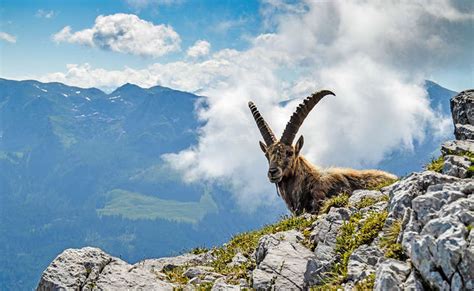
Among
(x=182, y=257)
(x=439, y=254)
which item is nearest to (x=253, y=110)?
(x=182, y=257)

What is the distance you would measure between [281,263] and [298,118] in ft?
→ 42.0

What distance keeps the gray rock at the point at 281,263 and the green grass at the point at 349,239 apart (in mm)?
850

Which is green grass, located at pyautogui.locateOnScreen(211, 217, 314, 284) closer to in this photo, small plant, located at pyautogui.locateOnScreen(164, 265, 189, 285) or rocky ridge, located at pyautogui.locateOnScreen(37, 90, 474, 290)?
rocky ridge, located at pyautogui.locateOnScreen(37, 90, 474, 290)

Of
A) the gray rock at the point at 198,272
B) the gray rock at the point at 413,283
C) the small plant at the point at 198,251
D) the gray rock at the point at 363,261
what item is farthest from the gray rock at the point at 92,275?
the gray rock at the point at 413,283

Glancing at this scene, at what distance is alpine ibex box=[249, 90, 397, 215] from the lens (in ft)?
71.9

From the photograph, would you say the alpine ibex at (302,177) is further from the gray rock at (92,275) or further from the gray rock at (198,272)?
the gray rock at (92,275)

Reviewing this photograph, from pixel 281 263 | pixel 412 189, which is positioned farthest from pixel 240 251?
pixel 412 189

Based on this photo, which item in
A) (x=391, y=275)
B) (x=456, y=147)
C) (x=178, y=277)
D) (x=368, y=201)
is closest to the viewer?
(x=391, y=275)

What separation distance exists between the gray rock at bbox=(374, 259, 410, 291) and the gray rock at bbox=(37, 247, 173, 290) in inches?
243

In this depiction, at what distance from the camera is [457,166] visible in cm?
1071

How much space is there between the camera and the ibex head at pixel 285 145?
73.0 feet

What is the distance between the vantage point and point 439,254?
25.5 feet

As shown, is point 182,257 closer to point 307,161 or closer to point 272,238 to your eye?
point 272,238

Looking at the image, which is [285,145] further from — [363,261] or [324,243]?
[363,261]
